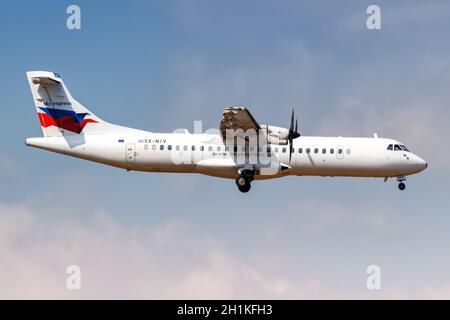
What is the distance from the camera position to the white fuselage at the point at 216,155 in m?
40.6

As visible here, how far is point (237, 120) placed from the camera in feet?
127

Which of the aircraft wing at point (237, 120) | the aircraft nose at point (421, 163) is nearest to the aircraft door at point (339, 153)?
the aircraft nose at point (421, 163)

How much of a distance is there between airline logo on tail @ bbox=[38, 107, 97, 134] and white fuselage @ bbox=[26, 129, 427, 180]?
75cm

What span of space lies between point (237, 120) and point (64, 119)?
9222 mm

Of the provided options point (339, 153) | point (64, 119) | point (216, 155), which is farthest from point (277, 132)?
point (64, 119)

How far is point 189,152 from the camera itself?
4062 centimetres

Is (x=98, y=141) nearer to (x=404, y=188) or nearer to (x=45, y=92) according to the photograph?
(x=45, y=92)

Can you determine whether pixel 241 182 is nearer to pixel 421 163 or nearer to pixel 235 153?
pixel 235 153

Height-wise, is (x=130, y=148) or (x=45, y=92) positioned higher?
(x=45, y=92)

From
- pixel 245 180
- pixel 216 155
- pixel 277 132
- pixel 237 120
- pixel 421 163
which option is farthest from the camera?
pixel 421 163

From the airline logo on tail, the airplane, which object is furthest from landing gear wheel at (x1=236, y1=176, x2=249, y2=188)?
the airline logo on tail

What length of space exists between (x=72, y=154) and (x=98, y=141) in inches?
57.5
